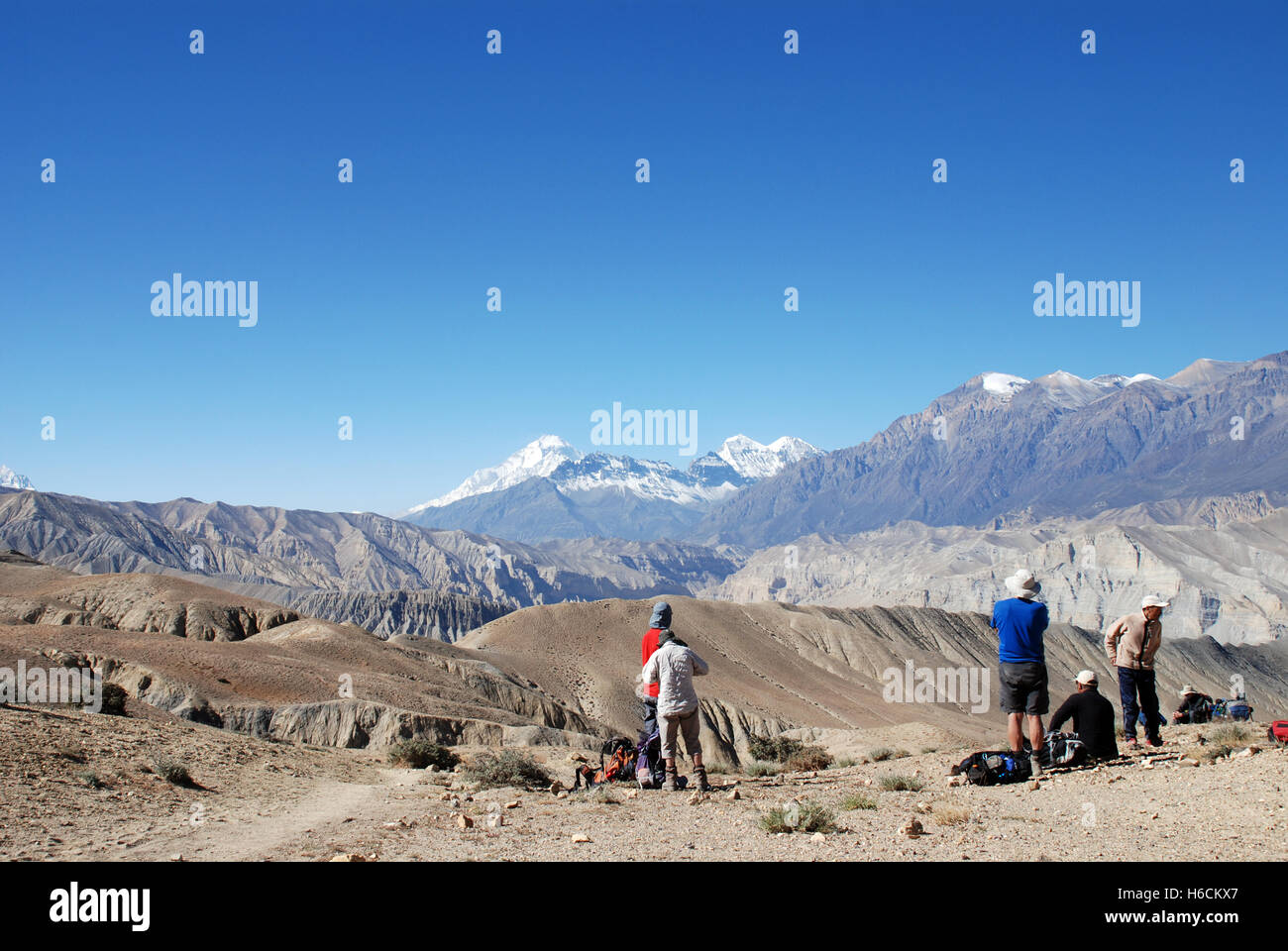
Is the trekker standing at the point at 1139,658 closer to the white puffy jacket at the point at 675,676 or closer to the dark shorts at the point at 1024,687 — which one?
the dark shorts at the point at 1024,687

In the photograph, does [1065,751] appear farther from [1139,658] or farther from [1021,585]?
[1021,585]

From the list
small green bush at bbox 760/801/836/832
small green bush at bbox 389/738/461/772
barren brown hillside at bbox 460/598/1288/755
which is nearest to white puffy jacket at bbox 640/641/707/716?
small green bush at bbox 760/801/836/832

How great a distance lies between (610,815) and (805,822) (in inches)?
89.7

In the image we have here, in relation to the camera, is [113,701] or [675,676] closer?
[675,676]

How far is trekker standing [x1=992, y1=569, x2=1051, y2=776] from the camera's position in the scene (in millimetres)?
10102

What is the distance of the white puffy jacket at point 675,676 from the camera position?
10.3 meters

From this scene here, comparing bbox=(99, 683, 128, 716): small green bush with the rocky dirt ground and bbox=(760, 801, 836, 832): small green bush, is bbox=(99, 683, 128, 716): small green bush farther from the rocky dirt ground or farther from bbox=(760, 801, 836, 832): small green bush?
bbox=(760, 801, 836, 832): small green bush

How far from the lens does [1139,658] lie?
11625 mm

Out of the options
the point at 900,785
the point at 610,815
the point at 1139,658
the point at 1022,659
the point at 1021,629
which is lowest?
the point at 900,785

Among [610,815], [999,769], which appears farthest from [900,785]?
[610,815]
